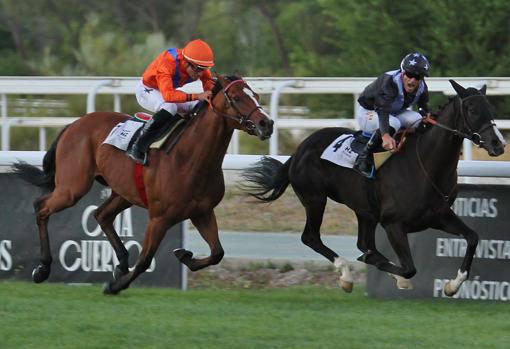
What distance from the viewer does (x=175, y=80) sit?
27.4ft

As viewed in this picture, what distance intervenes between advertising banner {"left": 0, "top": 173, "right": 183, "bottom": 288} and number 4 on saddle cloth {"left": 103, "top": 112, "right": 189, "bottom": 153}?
2.49 ft

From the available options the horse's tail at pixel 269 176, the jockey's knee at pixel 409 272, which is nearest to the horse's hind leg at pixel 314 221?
the horse's tail at pixel 269 176

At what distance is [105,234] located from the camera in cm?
893

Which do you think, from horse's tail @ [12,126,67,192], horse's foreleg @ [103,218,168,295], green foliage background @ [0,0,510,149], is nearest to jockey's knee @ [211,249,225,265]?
horse's foreleg @ [103,218,168,295]

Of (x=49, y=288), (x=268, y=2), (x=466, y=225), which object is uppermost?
(x=268, y=2)

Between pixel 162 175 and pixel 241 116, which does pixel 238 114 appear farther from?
pixel 162 175

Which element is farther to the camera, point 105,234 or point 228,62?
point 228,62

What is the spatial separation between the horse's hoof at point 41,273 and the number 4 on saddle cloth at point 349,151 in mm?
2133

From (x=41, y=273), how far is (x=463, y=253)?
2.99 metres

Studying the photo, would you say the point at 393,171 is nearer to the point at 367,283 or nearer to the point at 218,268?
the point at 367,283

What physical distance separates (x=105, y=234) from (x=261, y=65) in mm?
23961

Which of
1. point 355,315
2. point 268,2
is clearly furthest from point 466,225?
point 268,2

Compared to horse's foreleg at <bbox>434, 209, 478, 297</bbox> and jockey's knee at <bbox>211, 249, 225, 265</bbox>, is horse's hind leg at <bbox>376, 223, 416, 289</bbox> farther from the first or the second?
jockey's knee at <bbox>211, 249, 225, 265</bbox>

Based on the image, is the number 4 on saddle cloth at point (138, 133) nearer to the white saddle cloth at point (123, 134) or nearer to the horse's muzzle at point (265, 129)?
the white saddle cloth at point (123, 134)
